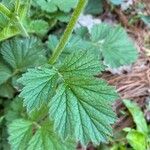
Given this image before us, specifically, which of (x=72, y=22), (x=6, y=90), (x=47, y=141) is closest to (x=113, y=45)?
(x=6, y=90)

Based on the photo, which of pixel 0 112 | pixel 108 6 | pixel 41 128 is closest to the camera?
pixel 41 128

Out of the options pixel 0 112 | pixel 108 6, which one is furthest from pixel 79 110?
pixel 108 6

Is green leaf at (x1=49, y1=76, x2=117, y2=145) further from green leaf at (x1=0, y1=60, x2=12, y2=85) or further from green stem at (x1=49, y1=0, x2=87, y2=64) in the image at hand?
green leaf at (x1=0, y1=60, x2=12, y2=85)

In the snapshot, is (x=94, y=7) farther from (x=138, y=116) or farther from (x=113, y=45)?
(x=138, y=116)

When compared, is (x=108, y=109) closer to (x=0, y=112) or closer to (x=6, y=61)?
(x=6, y=61)

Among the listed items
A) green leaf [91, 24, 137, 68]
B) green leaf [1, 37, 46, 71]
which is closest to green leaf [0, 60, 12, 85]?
green leaf [1, 37, 46, 71]

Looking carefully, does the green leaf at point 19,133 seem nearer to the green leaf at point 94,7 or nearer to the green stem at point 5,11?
the green stem at point 5,11
